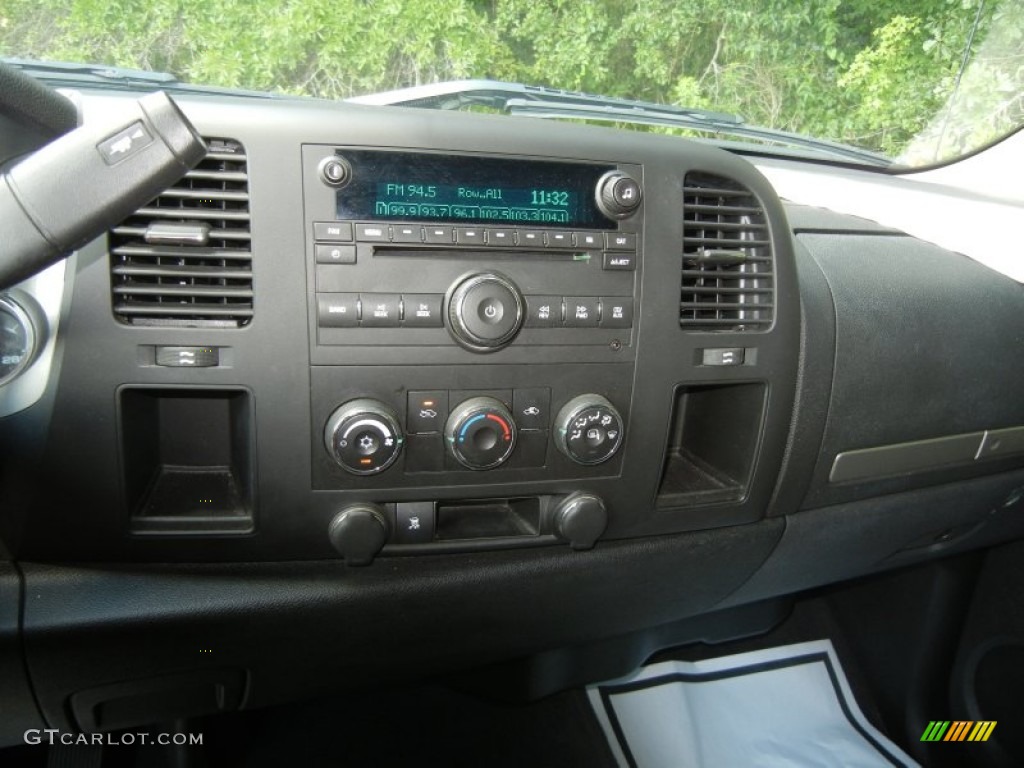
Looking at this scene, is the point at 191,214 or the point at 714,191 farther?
the point at 714,191

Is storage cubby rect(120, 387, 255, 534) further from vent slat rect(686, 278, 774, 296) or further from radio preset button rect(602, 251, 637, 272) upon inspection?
vent slat rect(686, 278, 774, 296)

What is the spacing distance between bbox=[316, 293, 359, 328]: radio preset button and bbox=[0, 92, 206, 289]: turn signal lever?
373 millimetres

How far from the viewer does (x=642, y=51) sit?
1611 millimetres

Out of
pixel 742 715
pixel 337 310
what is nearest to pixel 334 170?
pixel 337 310

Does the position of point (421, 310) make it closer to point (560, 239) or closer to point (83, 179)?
point (560, 239)

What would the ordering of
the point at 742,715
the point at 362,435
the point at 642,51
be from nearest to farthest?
the point at 362,435, the point at 642,51, the point at 742,715

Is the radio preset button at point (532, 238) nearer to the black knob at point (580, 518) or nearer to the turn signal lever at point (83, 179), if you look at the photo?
the black knob at point (580, 518)

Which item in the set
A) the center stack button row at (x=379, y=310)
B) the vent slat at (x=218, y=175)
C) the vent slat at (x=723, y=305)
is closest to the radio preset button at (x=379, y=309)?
the center stack button row at (x=379, y=310)

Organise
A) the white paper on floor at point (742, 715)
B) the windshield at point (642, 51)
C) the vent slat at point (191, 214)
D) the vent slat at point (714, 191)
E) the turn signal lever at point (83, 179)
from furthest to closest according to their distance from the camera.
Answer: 1. the white paper on floor at point (742, 715)
2. the windshield at point (642, 51)
3. the vent slat at point (714, 191)
4. the vent slat at point (191, 214)
5. the turn signal lever at point (83, 179)

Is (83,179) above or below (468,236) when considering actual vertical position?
above

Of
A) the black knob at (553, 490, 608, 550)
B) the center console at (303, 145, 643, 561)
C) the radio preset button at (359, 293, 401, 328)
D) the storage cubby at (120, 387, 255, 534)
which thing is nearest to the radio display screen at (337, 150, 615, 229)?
the center console at (303, 145, 643, 561)

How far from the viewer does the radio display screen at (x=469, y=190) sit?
104 centimetres

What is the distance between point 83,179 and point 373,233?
0.41m

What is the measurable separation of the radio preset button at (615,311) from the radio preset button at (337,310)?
356 mm
